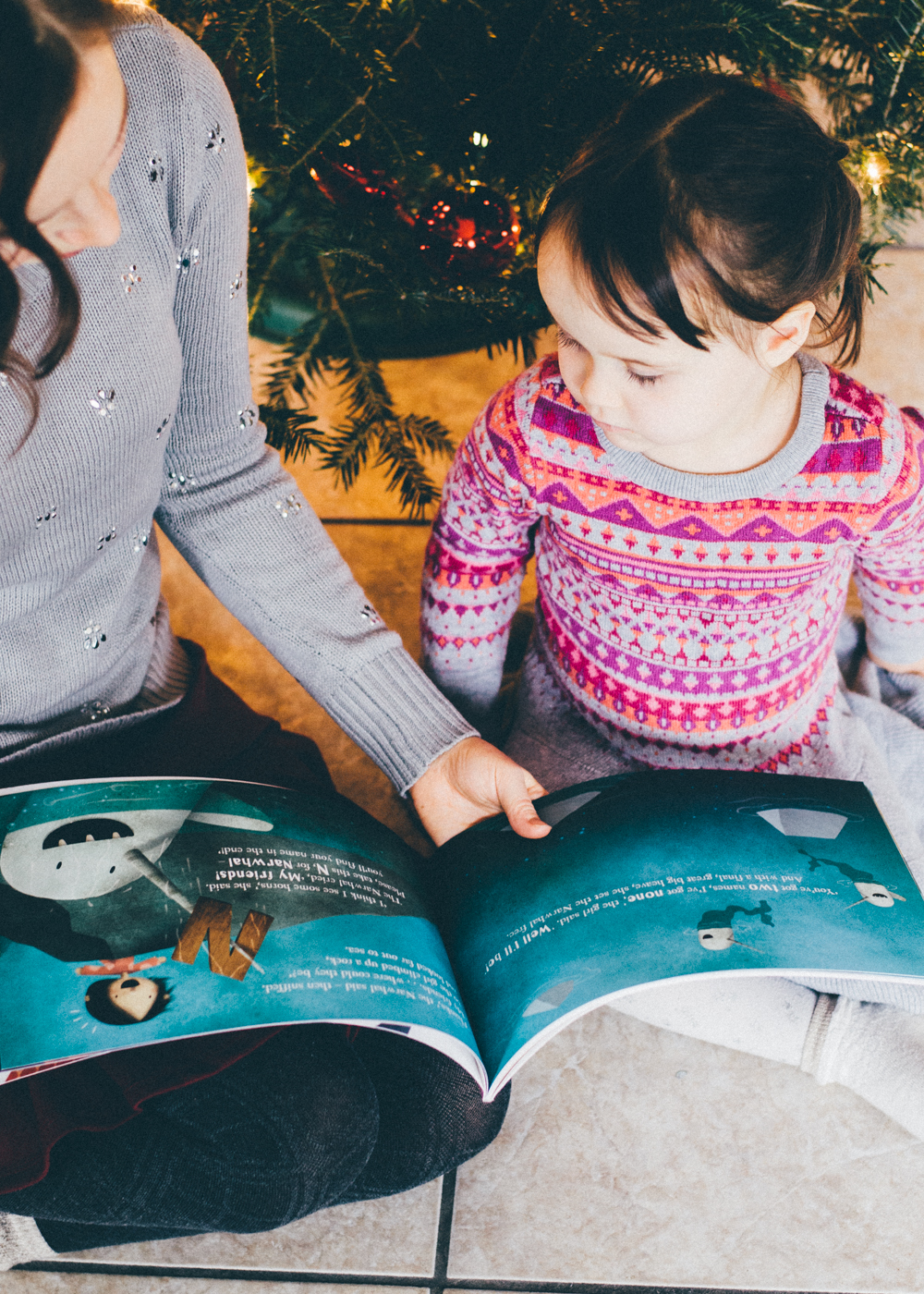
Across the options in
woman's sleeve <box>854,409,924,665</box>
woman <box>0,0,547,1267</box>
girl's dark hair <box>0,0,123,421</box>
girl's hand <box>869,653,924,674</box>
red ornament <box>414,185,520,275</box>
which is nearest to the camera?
girl's dark hair <box>0,0,123,421</box>

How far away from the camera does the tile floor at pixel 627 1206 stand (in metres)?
0.63

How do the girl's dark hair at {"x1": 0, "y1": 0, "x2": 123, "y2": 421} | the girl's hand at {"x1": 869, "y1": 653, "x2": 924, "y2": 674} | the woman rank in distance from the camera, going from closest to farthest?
the girl's dark hair at {"x1": 0, "y1": 0, "x2": 123, "y2": 421}
the woman
the girl's hand at {"x1": 869, "y1": 653, "x2": 924, "y2": 674}

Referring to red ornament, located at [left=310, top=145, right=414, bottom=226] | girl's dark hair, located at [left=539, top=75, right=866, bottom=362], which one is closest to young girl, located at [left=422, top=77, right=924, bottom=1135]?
girl's dark hair, located at [left=539, top=75, right=866, bottom=362]

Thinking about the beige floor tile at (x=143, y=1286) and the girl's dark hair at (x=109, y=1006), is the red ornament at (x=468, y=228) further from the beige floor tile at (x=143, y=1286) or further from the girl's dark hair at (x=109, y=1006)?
the beige floor tile at (x=143, y=1286)

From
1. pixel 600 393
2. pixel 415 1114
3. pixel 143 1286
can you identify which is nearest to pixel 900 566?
pixel 600 393

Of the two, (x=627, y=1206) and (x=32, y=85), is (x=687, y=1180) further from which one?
(x=32, y=85)

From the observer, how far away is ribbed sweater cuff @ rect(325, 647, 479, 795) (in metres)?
0.63

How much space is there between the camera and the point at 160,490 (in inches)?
23.7

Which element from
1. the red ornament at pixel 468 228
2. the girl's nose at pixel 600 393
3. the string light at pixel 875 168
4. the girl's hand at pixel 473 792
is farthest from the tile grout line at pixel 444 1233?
the string light at pixel 875 168

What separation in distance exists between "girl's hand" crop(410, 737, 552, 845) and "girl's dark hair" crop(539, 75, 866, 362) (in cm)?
29

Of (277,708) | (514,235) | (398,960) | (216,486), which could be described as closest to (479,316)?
(514,235)

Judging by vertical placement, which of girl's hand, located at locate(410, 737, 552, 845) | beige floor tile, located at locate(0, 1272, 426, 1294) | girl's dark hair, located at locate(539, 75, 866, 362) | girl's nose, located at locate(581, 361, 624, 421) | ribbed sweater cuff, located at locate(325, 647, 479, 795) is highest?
girl's dark hair, located at locate(539, 75, 866, 362)

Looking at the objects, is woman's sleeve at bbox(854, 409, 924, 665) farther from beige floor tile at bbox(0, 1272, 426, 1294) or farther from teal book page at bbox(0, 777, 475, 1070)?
beige floor tile at bbox(0, 1272, 426, 1294)

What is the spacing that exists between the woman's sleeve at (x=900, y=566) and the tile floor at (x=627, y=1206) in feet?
1.17
